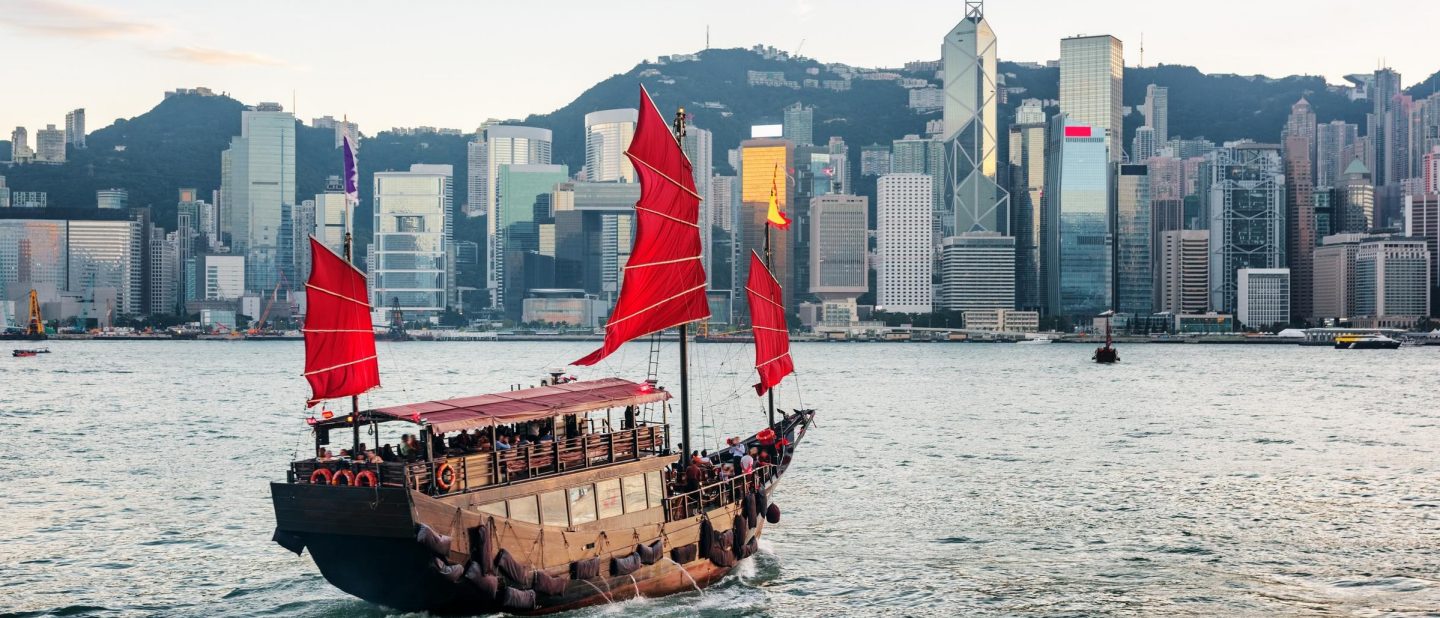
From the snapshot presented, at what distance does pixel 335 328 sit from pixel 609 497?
6.62m

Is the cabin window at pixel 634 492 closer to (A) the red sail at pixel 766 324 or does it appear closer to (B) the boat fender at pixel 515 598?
(B) the boat fender at pixel 515 598

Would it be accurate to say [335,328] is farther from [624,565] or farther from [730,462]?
[730,462]

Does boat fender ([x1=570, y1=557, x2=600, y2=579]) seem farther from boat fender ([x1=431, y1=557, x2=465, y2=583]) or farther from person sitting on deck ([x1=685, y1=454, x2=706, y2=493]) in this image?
person sitting on deck ([x1=685, y1=454, x2=706, y2=493])

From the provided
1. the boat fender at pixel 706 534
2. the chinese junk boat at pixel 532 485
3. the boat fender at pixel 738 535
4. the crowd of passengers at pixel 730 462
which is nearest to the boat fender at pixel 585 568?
the chinese junk boat at pixel 532 485

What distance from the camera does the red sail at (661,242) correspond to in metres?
30.0

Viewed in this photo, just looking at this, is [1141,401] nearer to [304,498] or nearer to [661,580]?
[661,580]

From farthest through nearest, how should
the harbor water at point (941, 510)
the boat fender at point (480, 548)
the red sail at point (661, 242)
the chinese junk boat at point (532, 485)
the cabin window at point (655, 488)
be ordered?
the red sail at point (661, 242)
the harbor water at point (941, 510)
the cabin window at point (655, 488)
the boat fender at point (480, 548)
the chinese junk boat at point (532, 485)

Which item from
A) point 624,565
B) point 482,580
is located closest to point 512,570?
point 482,580

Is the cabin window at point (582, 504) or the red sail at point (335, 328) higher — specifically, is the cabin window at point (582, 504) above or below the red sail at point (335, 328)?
below

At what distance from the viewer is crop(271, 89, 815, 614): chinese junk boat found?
71.7ft

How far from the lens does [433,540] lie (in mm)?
21328

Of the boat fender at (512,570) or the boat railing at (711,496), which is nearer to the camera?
the boat fender at (512,570)

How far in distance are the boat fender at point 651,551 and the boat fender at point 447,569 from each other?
4.14 m

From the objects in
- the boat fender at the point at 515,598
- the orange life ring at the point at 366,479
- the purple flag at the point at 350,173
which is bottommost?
the boat fender at the point at 515,598
